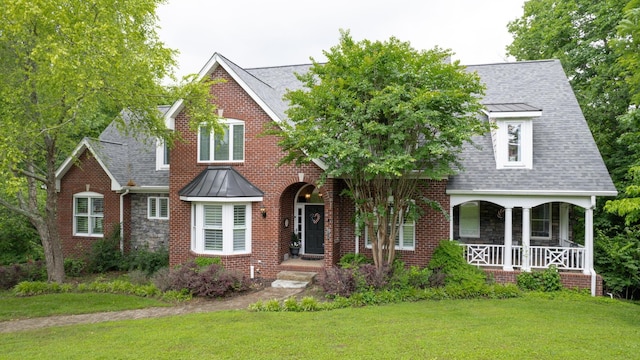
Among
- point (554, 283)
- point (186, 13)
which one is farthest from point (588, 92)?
point (186, 13)

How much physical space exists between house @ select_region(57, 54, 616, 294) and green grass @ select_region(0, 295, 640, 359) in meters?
3.14

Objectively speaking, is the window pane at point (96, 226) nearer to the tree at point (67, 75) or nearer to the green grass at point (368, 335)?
the tree at point (67, 75)

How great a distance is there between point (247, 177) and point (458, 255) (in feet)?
24.3

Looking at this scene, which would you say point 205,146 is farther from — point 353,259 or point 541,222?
point 541,222

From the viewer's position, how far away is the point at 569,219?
13.4 meters

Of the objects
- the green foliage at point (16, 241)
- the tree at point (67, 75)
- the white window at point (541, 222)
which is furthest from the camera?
the green foliage at point (16, 241)

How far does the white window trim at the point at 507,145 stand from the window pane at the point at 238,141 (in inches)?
345

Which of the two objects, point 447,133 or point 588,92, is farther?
point 588,92

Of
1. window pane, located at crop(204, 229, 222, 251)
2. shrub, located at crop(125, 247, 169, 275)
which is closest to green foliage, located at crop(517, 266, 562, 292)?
window pane, located at crop(204, 229, 222, 251)

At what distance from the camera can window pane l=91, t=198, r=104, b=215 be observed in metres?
16.5

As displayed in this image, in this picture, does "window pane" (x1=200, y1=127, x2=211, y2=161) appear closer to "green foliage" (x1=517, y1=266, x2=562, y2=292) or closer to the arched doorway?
the arched doorway

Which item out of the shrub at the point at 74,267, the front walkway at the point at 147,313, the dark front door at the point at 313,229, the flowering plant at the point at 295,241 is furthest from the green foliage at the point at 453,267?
the shrub at the point at 74,267

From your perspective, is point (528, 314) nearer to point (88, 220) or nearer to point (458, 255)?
point (458, 255)

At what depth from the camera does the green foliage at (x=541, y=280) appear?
11.2 metres
